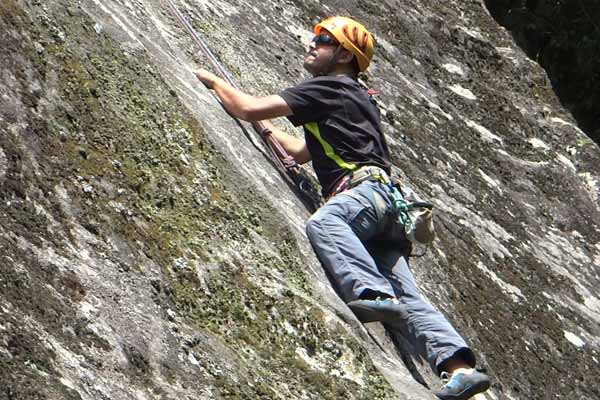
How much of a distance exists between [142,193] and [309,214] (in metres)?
2.11

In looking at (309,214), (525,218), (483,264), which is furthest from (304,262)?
(525,218)

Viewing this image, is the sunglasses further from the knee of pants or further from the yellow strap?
the knee of pants

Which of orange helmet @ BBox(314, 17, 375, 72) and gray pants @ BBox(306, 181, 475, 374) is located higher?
orange helmet @ BBox(314, 17, 375, 72)

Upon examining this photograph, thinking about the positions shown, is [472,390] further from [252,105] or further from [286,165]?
[252,105]

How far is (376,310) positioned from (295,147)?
5.43 ft

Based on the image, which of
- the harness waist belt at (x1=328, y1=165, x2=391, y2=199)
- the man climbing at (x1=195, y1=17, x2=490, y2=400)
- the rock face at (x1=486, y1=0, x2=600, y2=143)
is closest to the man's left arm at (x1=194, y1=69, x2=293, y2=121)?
the man climbing at (x1=195, y1=17, x2=490, y2=400)

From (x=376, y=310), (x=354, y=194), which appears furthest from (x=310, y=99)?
(x=376, y=310)

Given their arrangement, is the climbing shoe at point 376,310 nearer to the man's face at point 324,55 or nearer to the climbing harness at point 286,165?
the climbing harness at point 286,165

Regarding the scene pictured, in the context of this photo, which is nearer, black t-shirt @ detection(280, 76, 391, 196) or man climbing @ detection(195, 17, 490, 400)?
man climbing @ detection(195, 17, 490, 400)

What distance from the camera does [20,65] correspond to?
7.35 meters

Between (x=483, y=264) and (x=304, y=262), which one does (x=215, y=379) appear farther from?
(x=483, y=264)

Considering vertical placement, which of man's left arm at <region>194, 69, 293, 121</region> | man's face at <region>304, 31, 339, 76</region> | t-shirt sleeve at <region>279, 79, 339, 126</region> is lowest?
man's left arm at <region>194, 69, 293, 121</region>

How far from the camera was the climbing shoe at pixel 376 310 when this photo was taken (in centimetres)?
842

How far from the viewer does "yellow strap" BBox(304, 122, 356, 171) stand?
30.5ft
